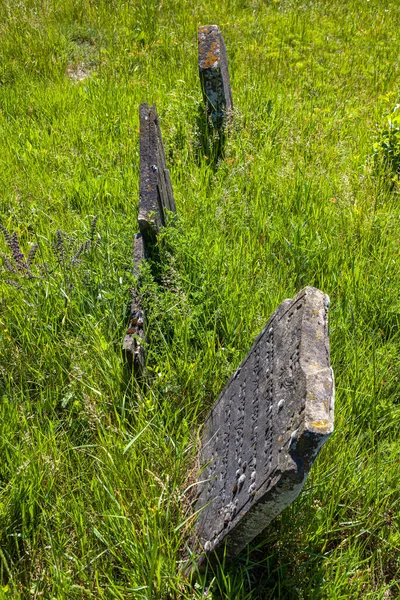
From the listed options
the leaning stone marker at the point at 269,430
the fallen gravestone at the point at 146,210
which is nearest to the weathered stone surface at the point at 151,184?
the fallen gravestone at the point at 146,210

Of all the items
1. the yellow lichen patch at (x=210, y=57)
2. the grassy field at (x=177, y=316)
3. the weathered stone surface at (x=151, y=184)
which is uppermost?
the yellow lichen patch at (x=210, y=57)

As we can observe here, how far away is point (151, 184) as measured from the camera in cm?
297

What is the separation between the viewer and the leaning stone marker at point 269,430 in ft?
4.99

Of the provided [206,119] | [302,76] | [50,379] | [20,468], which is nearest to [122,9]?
[302,76]

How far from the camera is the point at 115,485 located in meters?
2.19

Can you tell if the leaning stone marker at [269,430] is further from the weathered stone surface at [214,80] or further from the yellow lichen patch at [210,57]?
the yellow lichen patch at [210,57]

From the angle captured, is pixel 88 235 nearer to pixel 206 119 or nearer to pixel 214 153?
pixel 214 153

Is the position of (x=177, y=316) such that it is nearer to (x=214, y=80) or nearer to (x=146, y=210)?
(x=146, y=210)

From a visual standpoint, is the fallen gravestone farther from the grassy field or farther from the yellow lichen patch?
the yellow lichen patch

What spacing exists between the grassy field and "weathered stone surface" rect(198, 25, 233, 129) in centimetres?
20

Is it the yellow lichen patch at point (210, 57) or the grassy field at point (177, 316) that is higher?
the yellow lichen patch at point (210, 57)

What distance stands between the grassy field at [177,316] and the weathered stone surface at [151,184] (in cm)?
18

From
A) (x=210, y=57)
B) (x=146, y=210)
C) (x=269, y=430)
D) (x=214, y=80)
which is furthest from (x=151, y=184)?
(x=210, y=57)

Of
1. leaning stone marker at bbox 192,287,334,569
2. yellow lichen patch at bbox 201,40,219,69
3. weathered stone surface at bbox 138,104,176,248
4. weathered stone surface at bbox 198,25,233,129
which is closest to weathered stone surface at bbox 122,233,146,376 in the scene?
weathered stone surface at bbox 138,104,176,248
